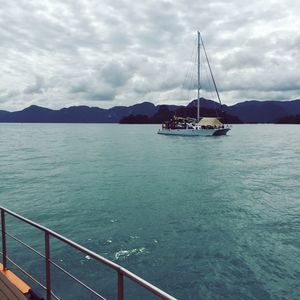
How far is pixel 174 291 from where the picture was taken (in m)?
9.75

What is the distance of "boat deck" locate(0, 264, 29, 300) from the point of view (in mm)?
4720

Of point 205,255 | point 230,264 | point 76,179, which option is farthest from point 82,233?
point 76,179

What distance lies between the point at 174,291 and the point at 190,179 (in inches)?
796

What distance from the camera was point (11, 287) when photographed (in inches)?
195

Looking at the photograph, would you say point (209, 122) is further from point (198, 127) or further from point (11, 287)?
point (11, 287)

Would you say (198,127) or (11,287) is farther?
(198,127)

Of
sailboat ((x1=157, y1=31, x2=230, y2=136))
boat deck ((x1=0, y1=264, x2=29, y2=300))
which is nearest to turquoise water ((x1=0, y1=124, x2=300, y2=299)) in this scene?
boat deck ((x1=0, y1=264, x2=29, y2=300))

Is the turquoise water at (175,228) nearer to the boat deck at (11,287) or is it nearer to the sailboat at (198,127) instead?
the boat deck at (11,287)

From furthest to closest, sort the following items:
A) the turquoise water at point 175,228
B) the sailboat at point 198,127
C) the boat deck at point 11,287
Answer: the sailboat at point 198,127, the turquoise water at point 175,228, the boat deck at point 11,287

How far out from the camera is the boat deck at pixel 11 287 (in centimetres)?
472

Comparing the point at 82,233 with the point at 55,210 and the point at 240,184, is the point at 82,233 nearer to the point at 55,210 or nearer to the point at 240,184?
the point at 55,210

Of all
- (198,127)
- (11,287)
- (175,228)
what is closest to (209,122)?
(198,127)

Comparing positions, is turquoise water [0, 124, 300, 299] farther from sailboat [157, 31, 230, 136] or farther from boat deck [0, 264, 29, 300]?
sailboat [157, 31, 230, 136]

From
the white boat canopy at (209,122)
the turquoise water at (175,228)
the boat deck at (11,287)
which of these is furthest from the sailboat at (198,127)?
the boat deck at (11,287)
